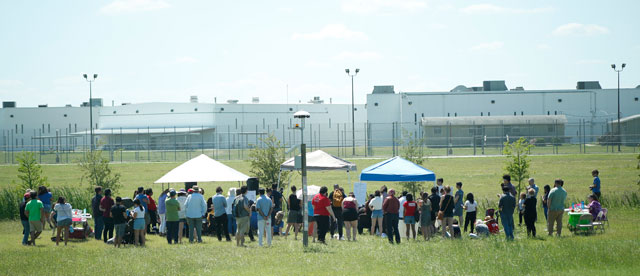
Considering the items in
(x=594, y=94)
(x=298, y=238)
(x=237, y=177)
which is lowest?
(x=298, y=238)

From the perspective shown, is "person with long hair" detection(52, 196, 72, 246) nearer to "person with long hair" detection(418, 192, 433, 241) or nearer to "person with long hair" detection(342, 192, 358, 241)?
"person with long hair" detection(342, 192, 358, 241)

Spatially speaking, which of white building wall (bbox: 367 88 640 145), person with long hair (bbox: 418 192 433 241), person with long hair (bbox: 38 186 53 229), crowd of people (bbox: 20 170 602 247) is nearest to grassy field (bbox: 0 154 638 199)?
person with long hair (bbox: 38 186 53 229)

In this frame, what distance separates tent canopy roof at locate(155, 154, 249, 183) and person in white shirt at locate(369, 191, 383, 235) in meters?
4.88

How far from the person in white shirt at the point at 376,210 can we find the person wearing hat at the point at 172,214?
5316mm

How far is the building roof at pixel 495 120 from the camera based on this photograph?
71562 mm

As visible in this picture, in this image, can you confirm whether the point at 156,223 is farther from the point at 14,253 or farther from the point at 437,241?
the point at 437,241

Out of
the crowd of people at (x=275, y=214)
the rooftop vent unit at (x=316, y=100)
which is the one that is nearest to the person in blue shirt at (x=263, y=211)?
the crowd of people at (x=275, y=214)

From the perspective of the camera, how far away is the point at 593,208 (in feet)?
61.9

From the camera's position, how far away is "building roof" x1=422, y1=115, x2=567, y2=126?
71562 millimetres

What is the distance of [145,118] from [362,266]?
258 ft

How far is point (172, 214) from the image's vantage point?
17844 millimetres

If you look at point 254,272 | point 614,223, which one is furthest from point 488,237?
point 254,272

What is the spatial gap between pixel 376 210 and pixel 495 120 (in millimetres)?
56634

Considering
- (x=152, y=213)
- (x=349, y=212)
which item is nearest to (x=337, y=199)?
(x=349, y=212)
